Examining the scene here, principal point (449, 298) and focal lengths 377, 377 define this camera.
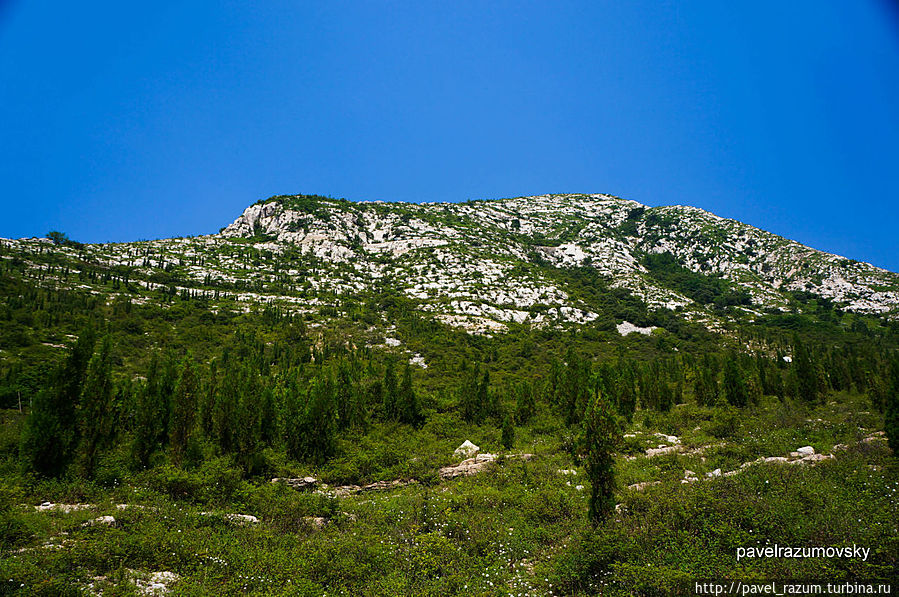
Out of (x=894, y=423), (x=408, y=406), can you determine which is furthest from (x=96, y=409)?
(x=894, y=423)

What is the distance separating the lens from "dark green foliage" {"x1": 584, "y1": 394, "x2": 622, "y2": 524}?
11859mm

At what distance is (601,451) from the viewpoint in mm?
12250

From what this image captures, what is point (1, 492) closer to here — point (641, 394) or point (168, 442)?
point (168, 442)

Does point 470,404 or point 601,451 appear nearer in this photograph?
point 601,451

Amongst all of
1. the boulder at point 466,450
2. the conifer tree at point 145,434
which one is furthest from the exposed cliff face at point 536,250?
the conifer tree at point 145,434

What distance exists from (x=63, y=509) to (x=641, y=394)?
156 ft

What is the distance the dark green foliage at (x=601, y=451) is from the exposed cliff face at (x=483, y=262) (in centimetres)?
7208

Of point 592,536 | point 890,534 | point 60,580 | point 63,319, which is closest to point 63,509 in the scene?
point 60,580

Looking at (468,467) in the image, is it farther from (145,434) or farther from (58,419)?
(58,419)

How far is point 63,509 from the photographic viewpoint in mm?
11727

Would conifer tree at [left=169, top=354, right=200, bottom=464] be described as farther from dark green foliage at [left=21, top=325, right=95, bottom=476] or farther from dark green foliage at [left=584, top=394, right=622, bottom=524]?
dark green foliage at [left=584, top=394, right=622, bottom=524]

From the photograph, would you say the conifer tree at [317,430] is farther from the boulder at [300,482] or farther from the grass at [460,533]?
the grass at [460,533]

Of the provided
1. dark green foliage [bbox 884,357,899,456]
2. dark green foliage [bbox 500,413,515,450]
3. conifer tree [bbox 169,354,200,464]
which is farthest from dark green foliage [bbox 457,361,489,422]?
dark green foliage [bbox 884,357,899,456]

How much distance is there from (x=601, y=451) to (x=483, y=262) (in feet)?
367
